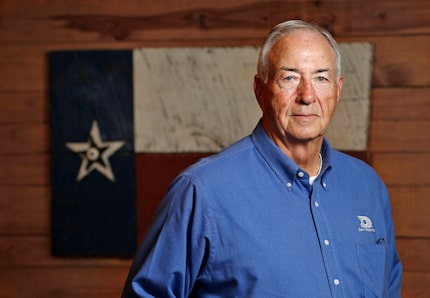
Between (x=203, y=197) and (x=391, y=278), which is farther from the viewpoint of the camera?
(x=391, y=278)

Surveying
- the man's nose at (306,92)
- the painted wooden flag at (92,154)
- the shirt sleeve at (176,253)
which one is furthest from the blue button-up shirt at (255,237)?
the painted wooden flag at (92,154)

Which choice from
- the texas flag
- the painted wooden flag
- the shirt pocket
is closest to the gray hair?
the shirt pocket

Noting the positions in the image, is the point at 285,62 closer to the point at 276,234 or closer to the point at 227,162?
the point at 227,162

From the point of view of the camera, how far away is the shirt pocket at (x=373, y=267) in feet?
4.84

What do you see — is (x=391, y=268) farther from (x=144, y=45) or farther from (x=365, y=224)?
(x=144, y=45)

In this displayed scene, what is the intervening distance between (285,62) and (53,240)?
1.19 metres

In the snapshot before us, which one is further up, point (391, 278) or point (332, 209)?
point (332, 209)

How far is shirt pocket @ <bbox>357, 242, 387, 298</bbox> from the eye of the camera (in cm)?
147

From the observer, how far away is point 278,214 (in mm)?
1406

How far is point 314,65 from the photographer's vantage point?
144 cm

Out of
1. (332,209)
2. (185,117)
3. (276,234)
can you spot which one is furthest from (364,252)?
(185,117)

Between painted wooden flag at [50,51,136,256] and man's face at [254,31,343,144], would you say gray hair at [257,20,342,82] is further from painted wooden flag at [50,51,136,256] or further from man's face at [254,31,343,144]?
painted wooden flag at [50,51,136,256]

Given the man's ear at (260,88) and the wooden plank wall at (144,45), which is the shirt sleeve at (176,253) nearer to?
the man's ear at (260,88)

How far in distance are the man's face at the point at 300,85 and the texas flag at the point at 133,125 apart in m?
0.69
